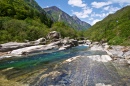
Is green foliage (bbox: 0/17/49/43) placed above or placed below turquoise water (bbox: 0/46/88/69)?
above

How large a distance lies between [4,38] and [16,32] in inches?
435

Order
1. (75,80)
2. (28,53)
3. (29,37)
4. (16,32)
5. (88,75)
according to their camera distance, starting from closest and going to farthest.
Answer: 1. (75,80)
2. (88,75)
3. (28,53)
4. (16,32)
5. (29,37)

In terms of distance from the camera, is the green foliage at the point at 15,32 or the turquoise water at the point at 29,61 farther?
the green foliage at the point at 15,32

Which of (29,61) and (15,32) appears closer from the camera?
(29,61)

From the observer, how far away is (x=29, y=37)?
85.8 m

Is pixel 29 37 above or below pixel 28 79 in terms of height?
above

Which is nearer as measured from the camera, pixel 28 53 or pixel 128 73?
pixel 128 73

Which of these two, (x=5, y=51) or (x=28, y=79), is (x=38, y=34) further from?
(x=28, y=79)

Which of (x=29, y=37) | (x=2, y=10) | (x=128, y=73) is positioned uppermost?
(x=2, y=10)

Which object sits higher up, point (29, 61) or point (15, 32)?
point (15, 32)

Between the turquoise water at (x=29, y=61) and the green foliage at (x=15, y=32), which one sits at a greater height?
the green foliage at (x=15, y=32)

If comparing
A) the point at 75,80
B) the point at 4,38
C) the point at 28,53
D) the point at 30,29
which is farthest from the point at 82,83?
the point at 30,29

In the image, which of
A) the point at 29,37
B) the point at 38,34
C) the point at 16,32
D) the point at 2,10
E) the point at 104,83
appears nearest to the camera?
the point at 104,83

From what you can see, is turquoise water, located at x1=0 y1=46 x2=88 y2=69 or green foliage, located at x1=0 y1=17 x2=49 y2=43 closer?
turquoise water, located at x1=0 y1=46 x2=88 y2=69
